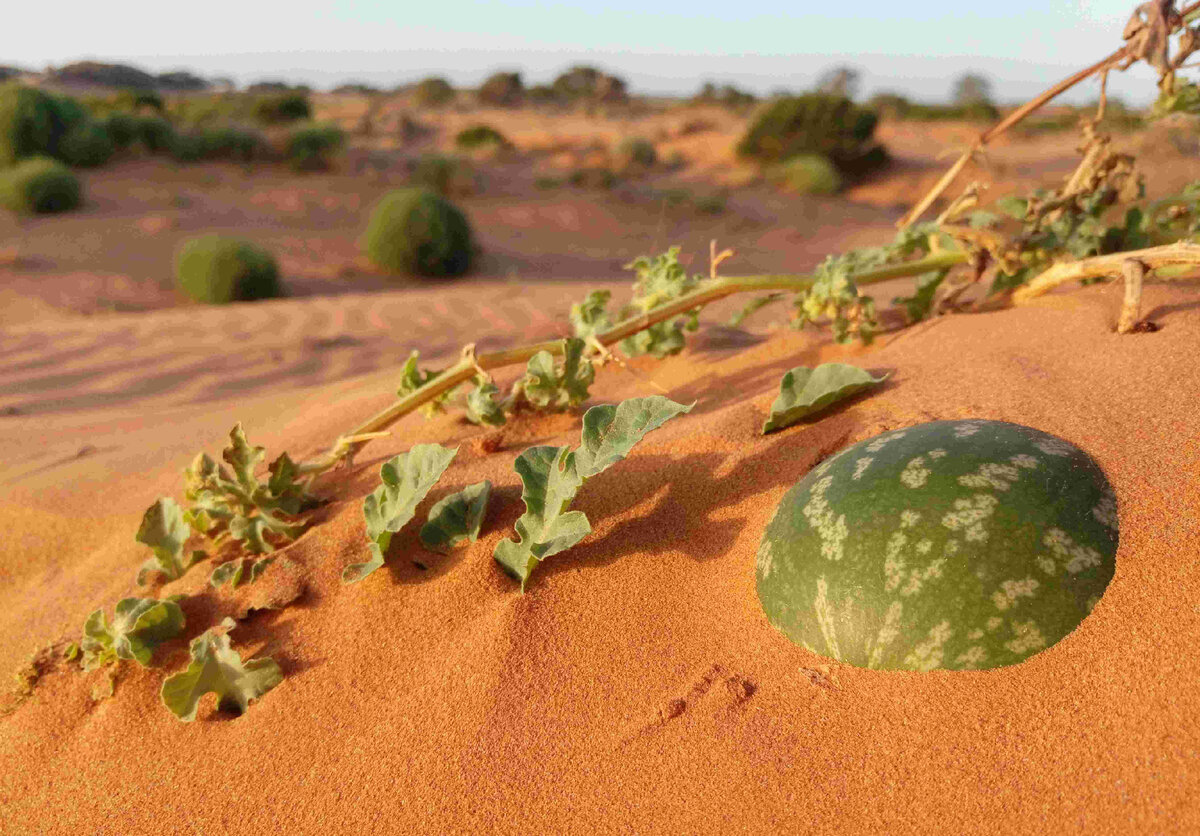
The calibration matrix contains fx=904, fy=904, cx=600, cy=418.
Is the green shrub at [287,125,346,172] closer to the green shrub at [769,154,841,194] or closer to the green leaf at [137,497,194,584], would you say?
the green shrub at [769,154,841,194]

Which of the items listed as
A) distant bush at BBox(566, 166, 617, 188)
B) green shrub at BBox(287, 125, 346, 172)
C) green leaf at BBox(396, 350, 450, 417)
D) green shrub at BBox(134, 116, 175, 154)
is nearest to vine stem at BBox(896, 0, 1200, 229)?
green leaf at BBox(396, 350, 450, 417)

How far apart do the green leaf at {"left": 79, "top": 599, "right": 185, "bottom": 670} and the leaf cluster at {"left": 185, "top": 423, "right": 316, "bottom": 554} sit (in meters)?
0.26

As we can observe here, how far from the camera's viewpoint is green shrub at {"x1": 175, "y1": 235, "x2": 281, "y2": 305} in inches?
361

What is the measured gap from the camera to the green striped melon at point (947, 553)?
54.1 inches

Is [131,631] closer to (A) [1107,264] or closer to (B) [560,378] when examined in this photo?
(B) [560,378]

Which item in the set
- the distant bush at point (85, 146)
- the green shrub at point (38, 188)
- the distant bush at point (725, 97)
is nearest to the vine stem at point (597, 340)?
the green shrub at point (38, 188)

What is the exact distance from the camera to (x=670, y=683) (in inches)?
59.6

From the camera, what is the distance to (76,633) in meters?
2.03

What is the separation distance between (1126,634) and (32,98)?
16.8 m

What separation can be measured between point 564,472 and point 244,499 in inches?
33.6

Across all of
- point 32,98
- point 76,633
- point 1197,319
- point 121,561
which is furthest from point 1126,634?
point 32,98

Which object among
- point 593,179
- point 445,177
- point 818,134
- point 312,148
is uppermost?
point 312,148

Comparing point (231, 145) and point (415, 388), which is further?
point (231, 145)

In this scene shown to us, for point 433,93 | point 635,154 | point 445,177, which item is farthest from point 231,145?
point 433,93
